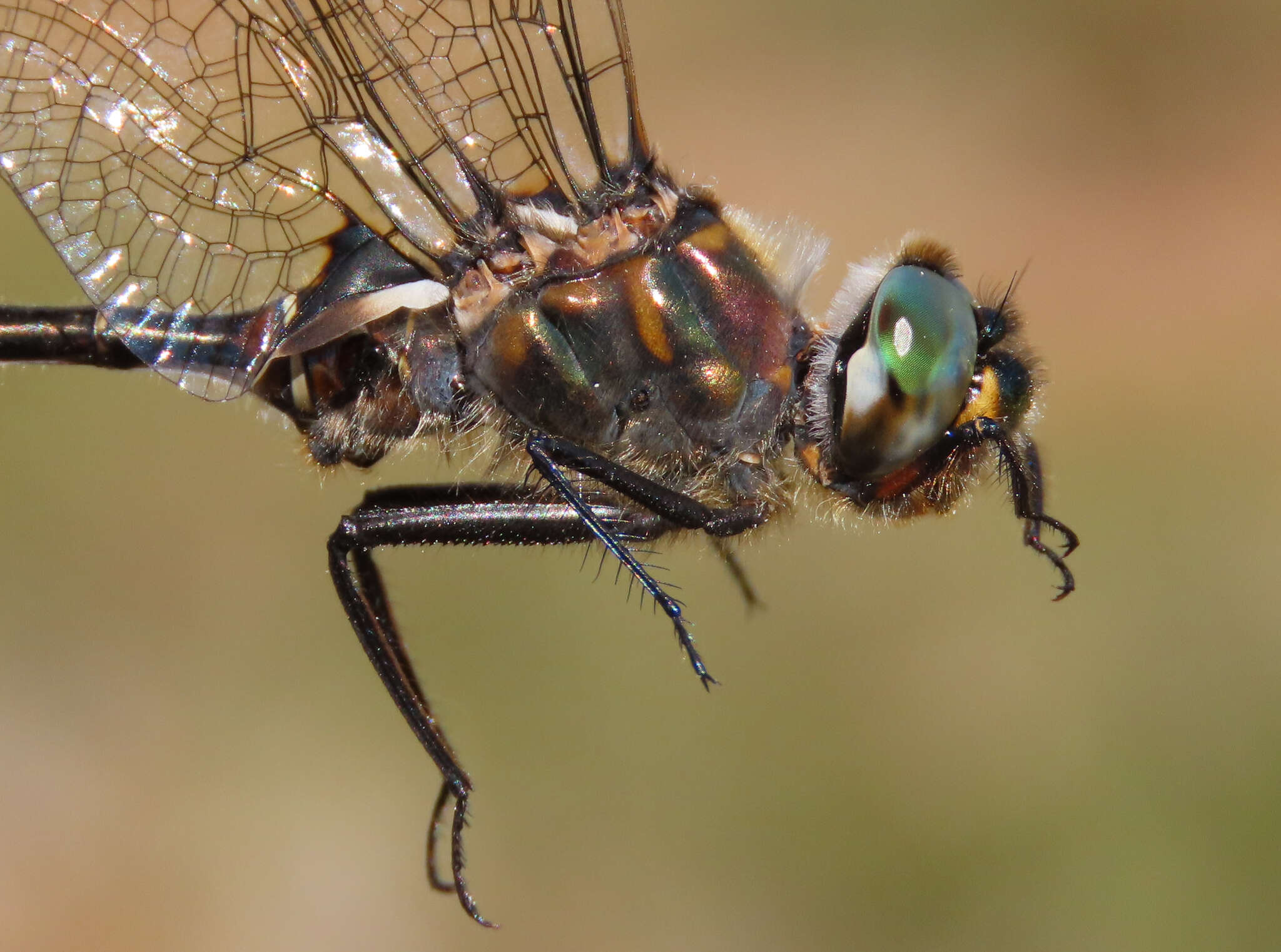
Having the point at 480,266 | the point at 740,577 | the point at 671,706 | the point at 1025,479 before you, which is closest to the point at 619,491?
the point at 480,266

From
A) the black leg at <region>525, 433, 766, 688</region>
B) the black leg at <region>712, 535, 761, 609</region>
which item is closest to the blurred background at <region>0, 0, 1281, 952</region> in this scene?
the black leg at <region>712, 535, 761, 609</region>

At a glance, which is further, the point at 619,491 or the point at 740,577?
the point at 740,577

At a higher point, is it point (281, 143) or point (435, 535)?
point (281, 143)

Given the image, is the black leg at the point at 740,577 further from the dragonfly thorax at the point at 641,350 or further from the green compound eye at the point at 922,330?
the green compound eye at the point at 922,330

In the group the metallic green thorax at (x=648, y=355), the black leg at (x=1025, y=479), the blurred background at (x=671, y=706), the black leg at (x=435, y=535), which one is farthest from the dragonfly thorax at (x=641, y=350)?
the blurred background at (x=671, y=706)

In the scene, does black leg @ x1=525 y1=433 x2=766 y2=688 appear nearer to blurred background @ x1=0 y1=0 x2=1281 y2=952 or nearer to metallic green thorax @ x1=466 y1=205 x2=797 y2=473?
metallic green thorax @ x1=466 y1=205 x2=797 y2=473

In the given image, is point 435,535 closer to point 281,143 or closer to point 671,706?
point 281,143
